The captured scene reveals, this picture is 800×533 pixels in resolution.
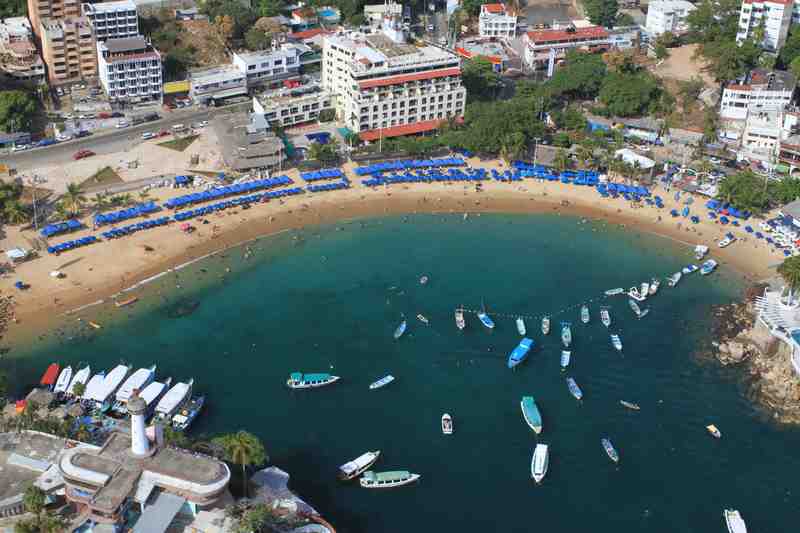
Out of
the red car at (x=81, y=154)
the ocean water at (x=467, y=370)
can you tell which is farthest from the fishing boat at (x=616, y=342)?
the red car at (x=81, y=154)

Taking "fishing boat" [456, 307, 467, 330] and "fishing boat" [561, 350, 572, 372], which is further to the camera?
"fishing boat" [456, 307, 467, 330]

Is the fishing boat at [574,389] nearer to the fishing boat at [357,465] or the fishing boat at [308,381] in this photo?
the fishing boat at [357,465]

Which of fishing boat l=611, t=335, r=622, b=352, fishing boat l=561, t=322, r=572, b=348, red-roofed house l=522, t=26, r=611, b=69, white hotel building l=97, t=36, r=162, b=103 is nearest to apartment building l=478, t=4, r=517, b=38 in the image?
red-roofed house l=522, t=26, r=611, b=69

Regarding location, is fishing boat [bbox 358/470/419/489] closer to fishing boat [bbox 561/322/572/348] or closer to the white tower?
the white tower

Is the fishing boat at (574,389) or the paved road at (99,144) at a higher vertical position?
the paved road at (99,144)

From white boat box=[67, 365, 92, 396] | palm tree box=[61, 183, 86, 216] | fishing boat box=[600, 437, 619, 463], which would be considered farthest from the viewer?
palm tree box=[61, 183, 86, 216]

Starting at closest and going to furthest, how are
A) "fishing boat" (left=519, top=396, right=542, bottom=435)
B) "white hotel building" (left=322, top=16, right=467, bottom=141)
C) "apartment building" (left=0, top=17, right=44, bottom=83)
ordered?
"fishing boat" (left=519, top=396, right=542, bottom=435)
"white hotel building" (left=322, top=16, right=467, bottom=141)
"apartment building" (left=0, top=17, right=44, bottom=83)

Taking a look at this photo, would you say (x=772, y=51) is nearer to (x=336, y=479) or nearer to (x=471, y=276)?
(x=471, y=276)

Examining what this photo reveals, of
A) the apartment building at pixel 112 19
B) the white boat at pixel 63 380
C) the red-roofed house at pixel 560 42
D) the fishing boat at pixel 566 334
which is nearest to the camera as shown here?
the white boat at pixel 63 380
